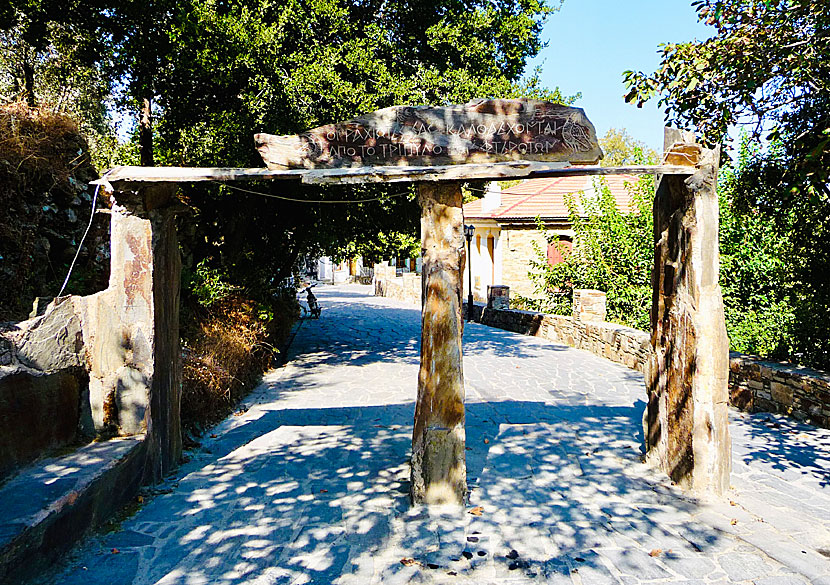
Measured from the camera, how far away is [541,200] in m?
22.8

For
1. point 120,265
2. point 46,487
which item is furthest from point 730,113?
point 46,487

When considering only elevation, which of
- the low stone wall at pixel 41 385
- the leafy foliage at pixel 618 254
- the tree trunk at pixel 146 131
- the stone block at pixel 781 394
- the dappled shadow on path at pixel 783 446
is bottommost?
the dappled shadow on path at pixel 783 446

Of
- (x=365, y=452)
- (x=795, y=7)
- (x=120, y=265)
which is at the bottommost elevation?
(x=365, y=452)

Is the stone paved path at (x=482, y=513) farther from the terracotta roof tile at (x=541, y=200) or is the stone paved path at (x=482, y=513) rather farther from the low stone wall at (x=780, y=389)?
the terracotta roof tile at (x=541, y=200)

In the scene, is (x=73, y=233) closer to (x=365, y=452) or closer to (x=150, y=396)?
(x=150, y=396)

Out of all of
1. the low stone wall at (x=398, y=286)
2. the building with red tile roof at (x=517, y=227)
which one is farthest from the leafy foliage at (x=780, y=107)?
the low stone wall at (x=398, y=286)

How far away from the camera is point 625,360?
1112cm

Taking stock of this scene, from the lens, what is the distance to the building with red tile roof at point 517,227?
21312mm

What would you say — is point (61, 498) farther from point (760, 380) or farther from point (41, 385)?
point (760, 380)

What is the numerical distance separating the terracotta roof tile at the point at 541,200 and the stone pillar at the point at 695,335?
50.6 ft

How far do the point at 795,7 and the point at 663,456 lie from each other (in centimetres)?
473

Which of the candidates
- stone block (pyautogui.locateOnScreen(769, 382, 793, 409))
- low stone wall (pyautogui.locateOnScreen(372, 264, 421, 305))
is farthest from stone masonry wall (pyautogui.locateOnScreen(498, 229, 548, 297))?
stone block (pyautogui.locateOnScreen(769, 382, 793, 409))

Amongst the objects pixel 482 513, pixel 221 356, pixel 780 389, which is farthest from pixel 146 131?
pixel 780 389

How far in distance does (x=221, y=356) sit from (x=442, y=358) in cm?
449
